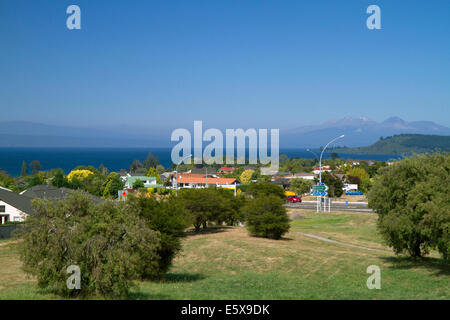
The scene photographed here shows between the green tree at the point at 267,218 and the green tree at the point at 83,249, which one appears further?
the green tree at the point at 267,218

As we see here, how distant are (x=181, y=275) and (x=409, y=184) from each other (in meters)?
13.9

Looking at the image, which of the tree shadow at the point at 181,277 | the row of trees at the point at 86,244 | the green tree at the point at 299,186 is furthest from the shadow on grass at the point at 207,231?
the green tree at the point at 299,186

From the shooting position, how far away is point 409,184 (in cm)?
2600

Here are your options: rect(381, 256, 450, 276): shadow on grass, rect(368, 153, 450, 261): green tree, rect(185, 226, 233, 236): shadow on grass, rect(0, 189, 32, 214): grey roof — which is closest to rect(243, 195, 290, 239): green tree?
rect(185, 226, 233, 236): shadow on grass

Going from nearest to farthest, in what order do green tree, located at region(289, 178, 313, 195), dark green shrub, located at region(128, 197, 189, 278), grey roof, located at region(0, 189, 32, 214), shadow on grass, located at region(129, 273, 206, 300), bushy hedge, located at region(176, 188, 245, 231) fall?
shadow on grass, located at region(129, 273, 206, 300) → dark green shrub, located at region(128, 197, 189, 278) → bushy hedge, located at region(176, 188, 245, 231) → grey roof, located at region(0, 189, 32, 214) → green tree, located at region(289, 178, 313, 195)

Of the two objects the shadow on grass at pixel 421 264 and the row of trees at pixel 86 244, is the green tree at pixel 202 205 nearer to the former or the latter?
the shadow on grass at pixel 421 264

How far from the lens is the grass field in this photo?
61.7 ft

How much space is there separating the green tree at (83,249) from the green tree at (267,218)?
23863 millimetres

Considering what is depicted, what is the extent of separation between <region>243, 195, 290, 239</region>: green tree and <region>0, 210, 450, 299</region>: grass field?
1165 millimetres

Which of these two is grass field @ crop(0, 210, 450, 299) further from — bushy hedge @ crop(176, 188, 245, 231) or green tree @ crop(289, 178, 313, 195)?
green tree @ crop(289, 178, 313, 195)

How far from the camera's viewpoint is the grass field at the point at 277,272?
18.8 metres
